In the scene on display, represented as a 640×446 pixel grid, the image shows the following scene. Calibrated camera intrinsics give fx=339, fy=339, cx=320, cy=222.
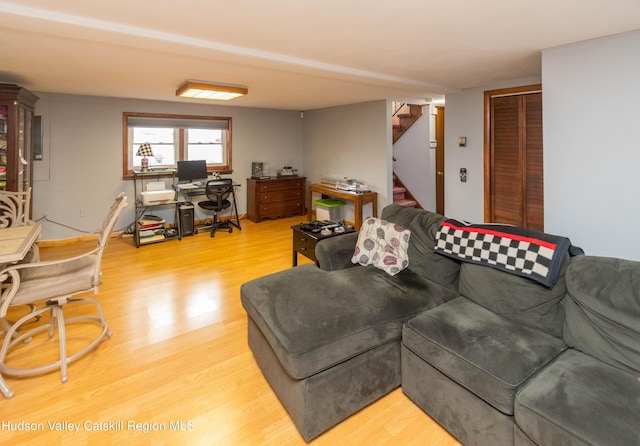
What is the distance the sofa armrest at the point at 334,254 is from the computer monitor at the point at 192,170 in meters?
3.93

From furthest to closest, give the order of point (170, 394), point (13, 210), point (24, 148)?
1. point (24, 148)
2. point (13, 210)
3. point (170, 394)

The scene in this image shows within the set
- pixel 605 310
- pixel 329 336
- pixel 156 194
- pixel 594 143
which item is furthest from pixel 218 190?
pixel 605 310

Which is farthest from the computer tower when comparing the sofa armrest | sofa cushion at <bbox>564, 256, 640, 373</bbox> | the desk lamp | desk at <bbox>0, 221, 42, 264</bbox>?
sofa cushion at <bbox>564, 256, 640, 373</bbox>

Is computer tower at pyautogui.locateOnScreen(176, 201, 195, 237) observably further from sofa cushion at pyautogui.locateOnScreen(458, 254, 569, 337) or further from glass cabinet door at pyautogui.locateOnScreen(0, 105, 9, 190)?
sofa cushion at pyautogui.locateOnScreen(458, 254, 569, 337)

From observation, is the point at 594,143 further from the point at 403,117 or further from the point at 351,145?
the point at 403,117

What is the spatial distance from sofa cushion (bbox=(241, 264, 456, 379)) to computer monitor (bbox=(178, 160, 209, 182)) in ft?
13.2

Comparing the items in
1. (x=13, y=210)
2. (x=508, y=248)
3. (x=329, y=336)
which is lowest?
(x=329, y=336)

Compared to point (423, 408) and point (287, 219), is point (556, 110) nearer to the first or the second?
point (423, 408)

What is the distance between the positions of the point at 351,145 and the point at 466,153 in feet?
7.27

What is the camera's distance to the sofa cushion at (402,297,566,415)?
4.88 ft

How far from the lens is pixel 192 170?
5.84 meters

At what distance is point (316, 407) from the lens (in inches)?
66.9

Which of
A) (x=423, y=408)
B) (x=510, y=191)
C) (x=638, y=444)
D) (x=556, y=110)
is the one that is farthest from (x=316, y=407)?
(x=510, y=191)

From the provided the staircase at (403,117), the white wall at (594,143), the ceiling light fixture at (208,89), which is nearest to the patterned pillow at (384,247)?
the white wall at (594,143)
